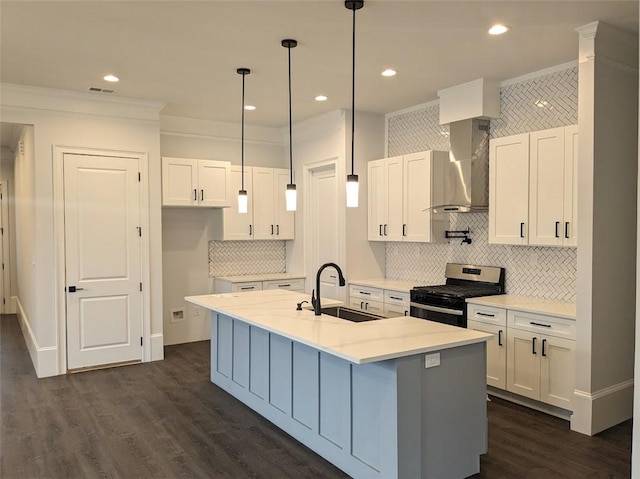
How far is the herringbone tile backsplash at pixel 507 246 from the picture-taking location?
430cm

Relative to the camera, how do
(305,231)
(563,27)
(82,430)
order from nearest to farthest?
(563,27), (82,430), (305,231)

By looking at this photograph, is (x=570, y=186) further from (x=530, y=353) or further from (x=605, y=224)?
(x=530, y=353)

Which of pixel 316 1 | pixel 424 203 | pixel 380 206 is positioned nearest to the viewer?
pixel 316 1

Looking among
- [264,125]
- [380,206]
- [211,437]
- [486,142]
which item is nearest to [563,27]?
[486,142]

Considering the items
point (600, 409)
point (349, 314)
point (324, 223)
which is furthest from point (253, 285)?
point (600, 409)

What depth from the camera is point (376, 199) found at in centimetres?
589

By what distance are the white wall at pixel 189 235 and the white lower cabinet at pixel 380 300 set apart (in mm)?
2017

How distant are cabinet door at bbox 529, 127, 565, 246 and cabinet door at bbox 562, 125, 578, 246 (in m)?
0.03

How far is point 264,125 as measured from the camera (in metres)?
6.93

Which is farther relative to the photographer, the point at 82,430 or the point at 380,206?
the point at 380,206

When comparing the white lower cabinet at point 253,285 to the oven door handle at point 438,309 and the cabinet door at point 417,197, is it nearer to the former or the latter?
the cabinet door at point 417,197

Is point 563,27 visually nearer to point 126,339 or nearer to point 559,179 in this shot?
point 559,179

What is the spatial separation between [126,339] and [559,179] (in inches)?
180

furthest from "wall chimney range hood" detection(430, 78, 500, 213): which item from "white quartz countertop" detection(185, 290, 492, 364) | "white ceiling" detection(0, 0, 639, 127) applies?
"white quartz countertop" detection(185, 290, 492, 364)
